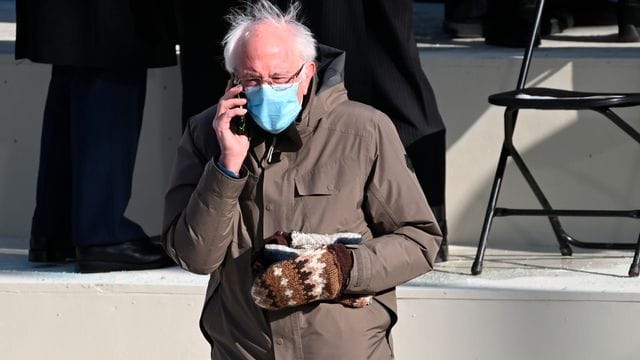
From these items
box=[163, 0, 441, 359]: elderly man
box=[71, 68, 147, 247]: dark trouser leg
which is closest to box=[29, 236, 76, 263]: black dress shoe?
box=[71, 68, 147, 247]: dark trouser leg

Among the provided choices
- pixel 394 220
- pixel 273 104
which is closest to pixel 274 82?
pixel 273 104

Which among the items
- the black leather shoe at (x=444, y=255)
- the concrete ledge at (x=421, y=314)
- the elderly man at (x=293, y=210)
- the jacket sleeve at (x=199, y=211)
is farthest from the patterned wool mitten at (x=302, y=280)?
the black leather shoe at (x=444, y=255)

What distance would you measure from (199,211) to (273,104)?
0.78 feet

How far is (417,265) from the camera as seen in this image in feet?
8.96

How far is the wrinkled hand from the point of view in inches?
104

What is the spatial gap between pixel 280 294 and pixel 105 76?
1650mm

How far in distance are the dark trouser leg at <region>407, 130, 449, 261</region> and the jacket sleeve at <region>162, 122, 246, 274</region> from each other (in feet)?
4.76

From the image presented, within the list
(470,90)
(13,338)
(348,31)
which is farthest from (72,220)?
(470,90)

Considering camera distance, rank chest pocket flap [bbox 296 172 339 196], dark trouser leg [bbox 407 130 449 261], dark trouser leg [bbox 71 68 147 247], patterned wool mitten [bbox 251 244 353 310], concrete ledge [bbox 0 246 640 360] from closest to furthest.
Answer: patterned wool mitten [bbox 251 244 353 310]
chest pocket flap [bbox 296 172 339 196]
concrete ledge [bbox 0 246 640 360]
dark trouser leg [bbox 71 68 147 247]
dark trouser leg [bbox 407 130 449 261]

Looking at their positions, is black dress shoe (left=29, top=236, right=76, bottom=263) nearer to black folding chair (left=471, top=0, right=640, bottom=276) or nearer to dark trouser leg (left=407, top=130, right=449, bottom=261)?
dark trouser leg (left=407, top=130, right=449, bottom=261)

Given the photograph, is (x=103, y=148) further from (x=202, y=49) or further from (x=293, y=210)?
(x=293, y=210)

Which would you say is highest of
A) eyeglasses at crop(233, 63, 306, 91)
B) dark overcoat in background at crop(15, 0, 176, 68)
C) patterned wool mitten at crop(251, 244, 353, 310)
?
eyeglasses at crop(233, 63, 306, 91)

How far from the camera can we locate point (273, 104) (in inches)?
104

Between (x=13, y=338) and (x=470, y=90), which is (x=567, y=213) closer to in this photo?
(x=470, y=90)
